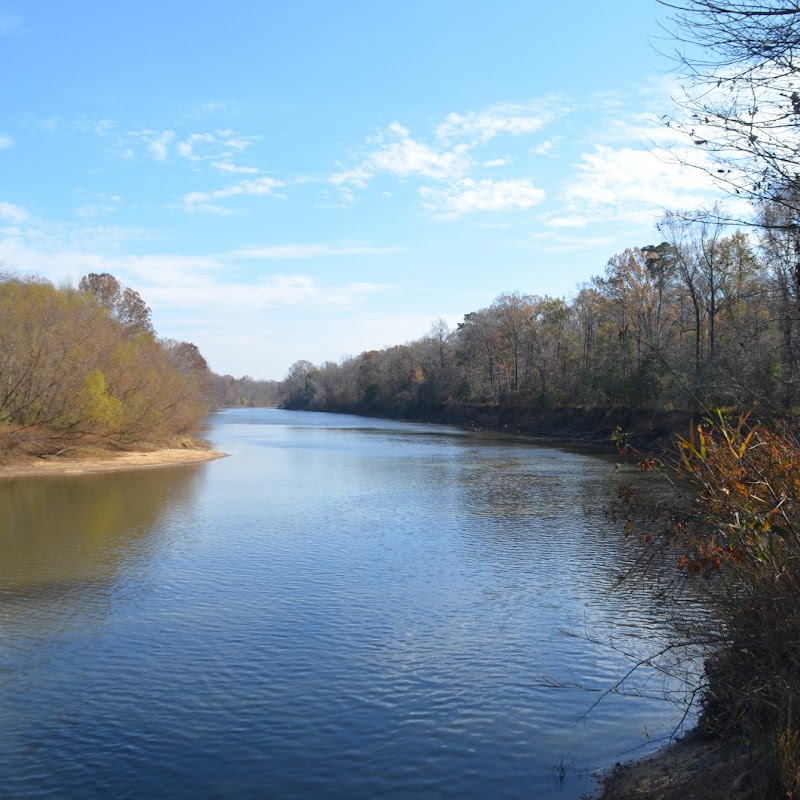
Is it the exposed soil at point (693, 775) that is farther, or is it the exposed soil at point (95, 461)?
the exposed soil at point (95, 461)

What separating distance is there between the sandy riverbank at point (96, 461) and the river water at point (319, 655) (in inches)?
531

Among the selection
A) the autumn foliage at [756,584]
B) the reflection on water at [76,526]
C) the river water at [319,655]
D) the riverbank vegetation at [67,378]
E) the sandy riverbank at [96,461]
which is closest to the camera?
the autumn foliage at [756,584]

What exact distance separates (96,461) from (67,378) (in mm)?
4640

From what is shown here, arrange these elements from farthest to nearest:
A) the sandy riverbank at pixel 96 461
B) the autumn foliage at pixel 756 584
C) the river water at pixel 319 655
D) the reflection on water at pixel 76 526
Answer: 1. the sandy riverbank at pixel 96 461
2. the reflection on water at pixel 76 526
3. the river water at pixel 319 655
4. the autumn foliage at pixel 756 584

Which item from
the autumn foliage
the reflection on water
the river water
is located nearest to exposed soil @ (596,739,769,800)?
the autumn foliage

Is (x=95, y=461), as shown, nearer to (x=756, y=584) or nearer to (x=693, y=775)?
(x=693, y=775)

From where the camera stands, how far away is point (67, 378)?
37.1 metres

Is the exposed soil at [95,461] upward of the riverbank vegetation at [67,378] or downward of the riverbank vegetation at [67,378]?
downward

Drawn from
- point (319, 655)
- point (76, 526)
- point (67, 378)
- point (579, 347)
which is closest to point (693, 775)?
point (319, 655)

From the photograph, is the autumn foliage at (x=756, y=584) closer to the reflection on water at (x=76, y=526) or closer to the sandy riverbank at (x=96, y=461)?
the reflection on water at (x=76, y=526)

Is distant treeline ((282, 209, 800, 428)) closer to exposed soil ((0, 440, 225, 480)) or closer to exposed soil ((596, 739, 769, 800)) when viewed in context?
exposed soil ((596, 739, 769, 800))

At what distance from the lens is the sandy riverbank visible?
3431 cm

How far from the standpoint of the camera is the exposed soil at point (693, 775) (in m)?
4.87

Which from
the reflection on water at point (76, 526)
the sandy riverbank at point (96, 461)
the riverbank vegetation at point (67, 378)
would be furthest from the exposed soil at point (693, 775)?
the riverbank vegetation at point (67, 378)
